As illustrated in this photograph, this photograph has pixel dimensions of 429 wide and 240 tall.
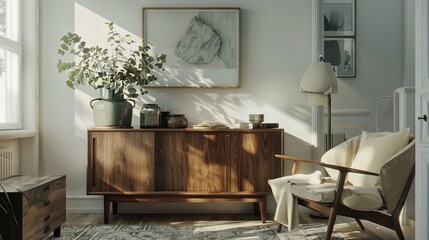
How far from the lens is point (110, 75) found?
3746 millimetres

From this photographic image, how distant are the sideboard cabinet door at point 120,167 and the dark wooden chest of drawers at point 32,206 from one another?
13.5 inches

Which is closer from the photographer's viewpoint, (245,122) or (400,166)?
(400,166)

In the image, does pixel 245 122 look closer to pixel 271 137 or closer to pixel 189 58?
pixel 271 137

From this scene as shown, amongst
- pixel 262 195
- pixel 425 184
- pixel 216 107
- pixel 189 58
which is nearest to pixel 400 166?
pixel 425 184

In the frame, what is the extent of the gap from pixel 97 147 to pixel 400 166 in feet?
7.46

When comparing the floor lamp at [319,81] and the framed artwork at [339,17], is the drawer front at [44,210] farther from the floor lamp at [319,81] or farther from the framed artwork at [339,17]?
the framed artwork at [339,17]

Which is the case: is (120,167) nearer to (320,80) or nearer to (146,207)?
(146,207)

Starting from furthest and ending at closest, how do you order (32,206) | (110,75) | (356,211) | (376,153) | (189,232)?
(110,75) → (189,232) → (376,153) → (356,211) → (32,206)

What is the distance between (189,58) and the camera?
13.3 ft

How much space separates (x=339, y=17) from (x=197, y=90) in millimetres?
2031

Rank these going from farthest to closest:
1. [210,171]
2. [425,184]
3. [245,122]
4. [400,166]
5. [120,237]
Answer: [245,122], [210,171], [120,237], [400,166], [425,184]

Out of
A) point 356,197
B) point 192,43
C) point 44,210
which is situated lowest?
A: point 44,210

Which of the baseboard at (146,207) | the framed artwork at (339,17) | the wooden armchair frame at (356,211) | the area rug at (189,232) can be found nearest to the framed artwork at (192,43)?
the baseboard at (146,207)


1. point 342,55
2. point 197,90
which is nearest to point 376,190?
point 197,90
